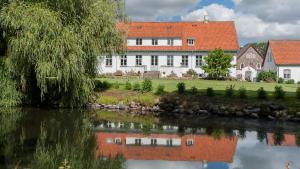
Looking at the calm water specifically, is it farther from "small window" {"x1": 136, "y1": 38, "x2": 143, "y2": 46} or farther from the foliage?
"small window" {"x1": 136, "y1": 38, "x2": 143, "y2": 46}

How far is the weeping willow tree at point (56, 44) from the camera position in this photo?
2230 centimetres

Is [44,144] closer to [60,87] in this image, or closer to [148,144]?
[148,144]

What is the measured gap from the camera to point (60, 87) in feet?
82.1

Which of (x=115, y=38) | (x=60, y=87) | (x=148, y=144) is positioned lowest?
(x=148, y=144)

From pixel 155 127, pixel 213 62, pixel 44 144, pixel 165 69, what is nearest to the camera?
pixel 44 144

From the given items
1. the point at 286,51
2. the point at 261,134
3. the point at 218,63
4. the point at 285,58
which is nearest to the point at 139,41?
the point at 218,63

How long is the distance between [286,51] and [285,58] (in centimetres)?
158

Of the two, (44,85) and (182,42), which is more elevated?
(182,42)

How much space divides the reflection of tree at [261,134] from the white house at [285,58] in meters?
34.8

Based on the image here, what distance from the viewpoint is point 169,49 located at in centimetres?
5294

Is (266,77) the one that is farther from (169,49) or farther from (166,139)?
(166,139)

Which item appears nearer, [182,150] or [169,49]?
[182,150]

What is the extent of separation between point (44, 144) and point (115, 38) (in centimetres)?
1380

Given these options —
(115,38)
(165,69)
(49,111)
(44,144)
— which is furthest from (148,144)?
(165,69)
